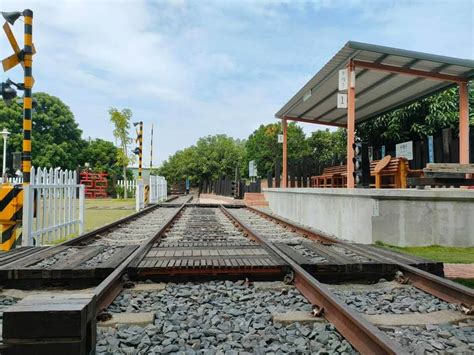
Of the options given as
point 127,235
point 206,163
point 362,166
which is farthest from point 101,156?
point 362,166

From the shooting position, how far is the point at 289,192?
12531 mm

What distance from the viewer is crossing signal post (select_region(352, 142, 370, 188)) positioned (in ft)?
24.9

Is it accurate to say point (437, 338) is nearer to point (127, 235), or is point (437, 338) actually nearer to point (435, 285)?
point (435, 285)

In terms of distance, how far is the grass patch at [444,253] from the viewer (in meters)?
5.23

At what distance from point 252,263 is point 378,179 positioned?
643 cm

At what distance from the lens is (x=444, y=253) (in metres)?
5.81

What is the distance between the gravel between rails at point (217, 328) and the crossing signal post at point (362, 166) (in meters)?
4.78

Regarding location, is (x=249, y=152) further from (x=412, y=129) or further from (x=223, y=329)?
(x=223, y=329)

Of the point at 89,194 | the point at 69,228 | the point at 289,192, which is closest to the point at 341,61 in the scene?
the point at 289,192

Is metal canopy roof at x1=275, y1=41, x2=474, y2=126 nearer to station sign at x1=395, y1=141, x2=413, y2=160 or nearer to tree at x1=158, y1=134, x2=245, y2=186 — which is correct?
station sign at x1=395, y1=141, x2=413, y2=160

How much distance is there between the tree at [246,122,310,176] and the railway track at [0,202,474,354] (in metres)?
41.5

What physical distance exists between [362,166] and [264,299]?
16.8ft

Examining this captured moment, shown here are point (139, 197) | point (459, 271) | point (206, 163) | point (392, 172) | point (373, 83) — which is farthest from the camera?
point (206, 163)

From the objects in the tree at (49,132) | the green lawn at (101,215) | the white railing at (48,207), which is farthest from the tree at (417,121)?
the tree at (49,132)
